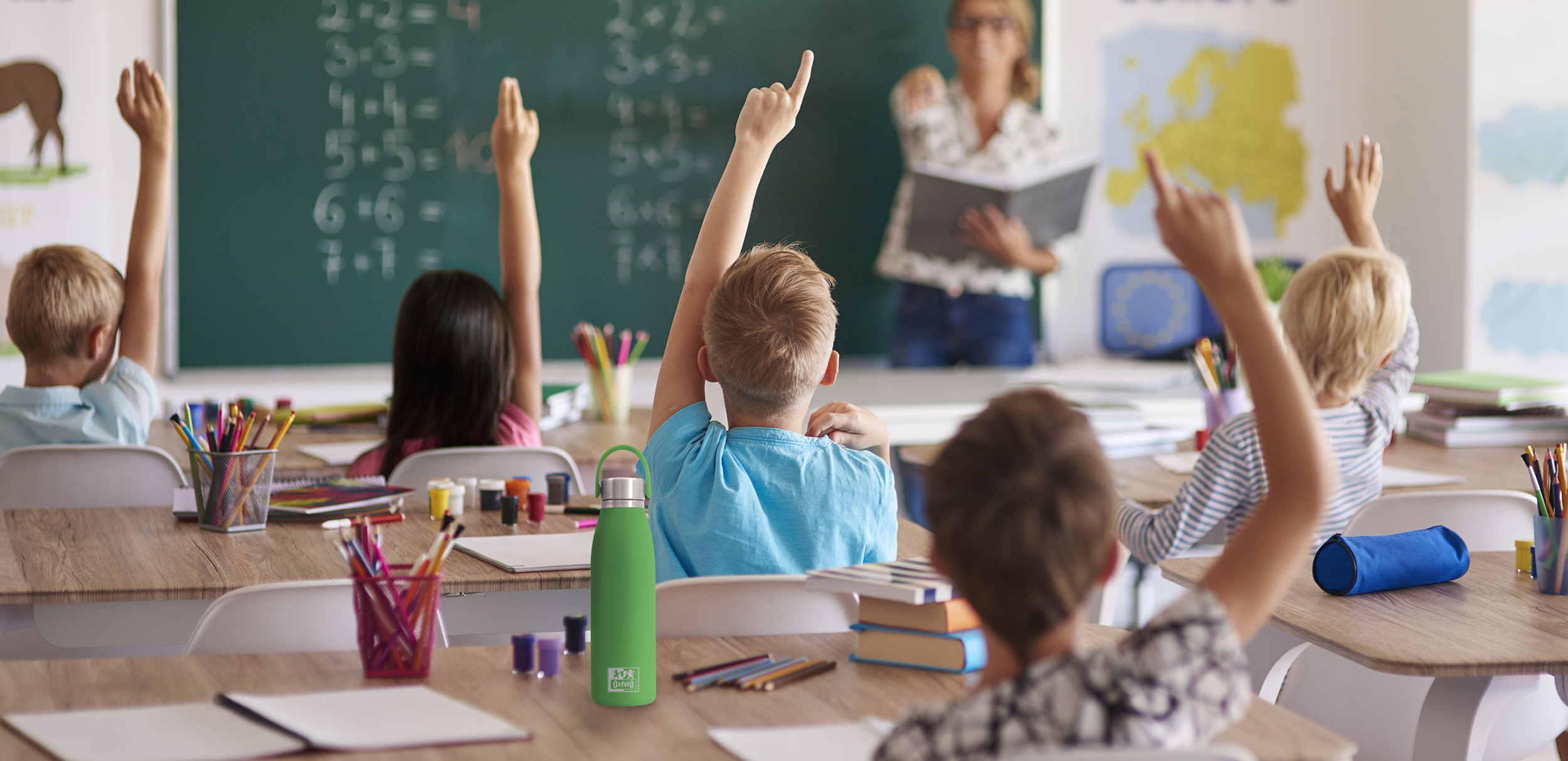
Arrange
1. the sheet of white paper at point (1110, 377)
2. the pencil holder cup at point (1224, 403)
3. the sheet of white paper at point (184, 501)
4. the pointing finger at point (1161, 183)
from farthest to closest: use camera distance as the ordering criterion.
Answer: the sheet of white paper at point (1110, 377)
the pencil holder cup at point (1224, 403)
the sheet of white paper at point (184, 501)
the pointing finger at point (1161, 183)

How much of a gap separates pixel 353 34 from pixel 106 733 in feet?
13.2

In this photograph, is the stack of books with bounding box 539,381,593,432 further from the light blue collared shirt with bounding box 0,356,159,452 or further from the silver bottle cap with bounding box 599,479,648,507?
the silver bottle cap with bounding box 599,479,648,507

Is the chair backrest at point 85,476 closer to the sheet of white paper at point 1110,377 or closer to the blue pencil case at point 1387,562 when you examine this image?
the blue pencil case at point 1387,562

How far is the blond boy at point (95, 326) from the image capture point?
8.21ft

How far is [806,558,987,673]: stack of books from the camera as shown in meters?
1.18

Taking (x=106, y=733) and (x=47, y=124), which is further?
(x=47, y=124)

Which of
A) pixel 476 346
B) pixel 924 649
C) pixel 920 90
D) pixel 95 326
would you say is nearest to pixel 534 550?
pixel 476 346

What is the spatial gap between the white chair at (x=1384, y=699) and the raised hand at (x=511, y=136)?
5.40 ft

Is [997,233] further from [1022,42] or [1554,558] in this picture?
[1554,558]

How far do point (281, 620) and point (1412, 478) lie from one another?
82.9 inches

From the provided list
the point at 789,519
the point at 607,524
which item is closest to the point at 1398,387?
the point at 789,519

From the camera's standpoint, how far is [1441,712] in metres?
1.48

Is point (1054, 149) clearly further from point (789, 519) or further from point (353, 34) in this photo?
point (789, 519)

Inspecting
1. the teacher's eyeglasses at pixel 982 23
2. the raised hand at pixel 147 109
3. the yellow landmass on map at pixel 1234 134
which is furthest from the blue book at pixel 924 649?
the yellow landmass on map at pixel 1234 134
